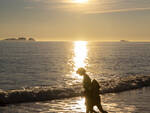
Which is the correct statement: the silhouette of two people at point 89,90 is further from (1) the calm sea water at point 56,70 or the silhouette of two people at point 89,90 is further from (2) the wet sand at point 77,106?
(1) the calm sea water at point 56,70

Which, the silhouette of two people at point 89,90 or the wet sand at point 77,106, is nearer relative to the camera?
the silhouette of two people at point 89,90

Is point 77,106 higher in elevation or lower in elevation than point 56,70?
lower

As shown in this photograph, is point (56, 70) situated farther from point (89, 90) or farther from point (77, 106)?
point (89, 90)

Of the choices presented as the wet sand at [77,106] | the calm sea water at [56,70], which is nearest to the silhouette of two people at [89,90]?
the wet sand at [77,106]

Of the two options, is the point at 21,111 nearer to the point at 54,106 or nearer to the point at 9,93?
the point at 54,106

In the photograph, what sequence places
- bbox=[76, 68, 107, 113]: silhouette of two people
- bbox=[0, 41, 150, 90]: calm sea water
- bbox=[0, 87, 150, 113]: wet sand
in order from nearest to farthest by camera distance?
bbox=[76, 68, 107, 113]: silhouette of two people, bbox=[0, 87, 150, 113]: wet sand, bbox=[0, 41, 150, 90]: calm sea water

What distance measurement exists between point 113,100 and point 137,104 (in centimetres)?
169

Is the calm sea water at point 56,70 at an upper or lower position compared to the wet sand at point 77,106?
upper

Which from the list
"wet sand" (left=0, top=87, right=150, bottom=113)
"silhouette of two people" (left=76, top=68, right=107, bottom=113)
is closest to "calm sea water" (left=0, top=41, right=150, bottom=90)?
"wet sand" (left=0, top=87, right=150, bottom=113)

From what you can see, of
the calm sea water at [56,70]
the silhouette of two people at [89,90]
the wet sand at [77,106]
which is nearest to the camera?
the silhouette of two people at [89,90]

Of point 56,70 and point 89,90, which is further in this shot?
point 56,70

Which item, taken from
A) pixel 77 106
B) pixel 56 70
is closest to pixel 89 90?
pixel 77 106

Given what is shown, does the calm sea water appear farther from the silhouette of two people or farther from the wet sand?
the silhouette of two people

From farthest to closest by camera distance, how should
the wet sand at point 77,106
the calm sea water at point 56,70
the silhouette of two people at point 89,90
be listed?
the calm sea water at point 56,70
the wet sand at point 77,106
the silhouette of two people at point 89,90
